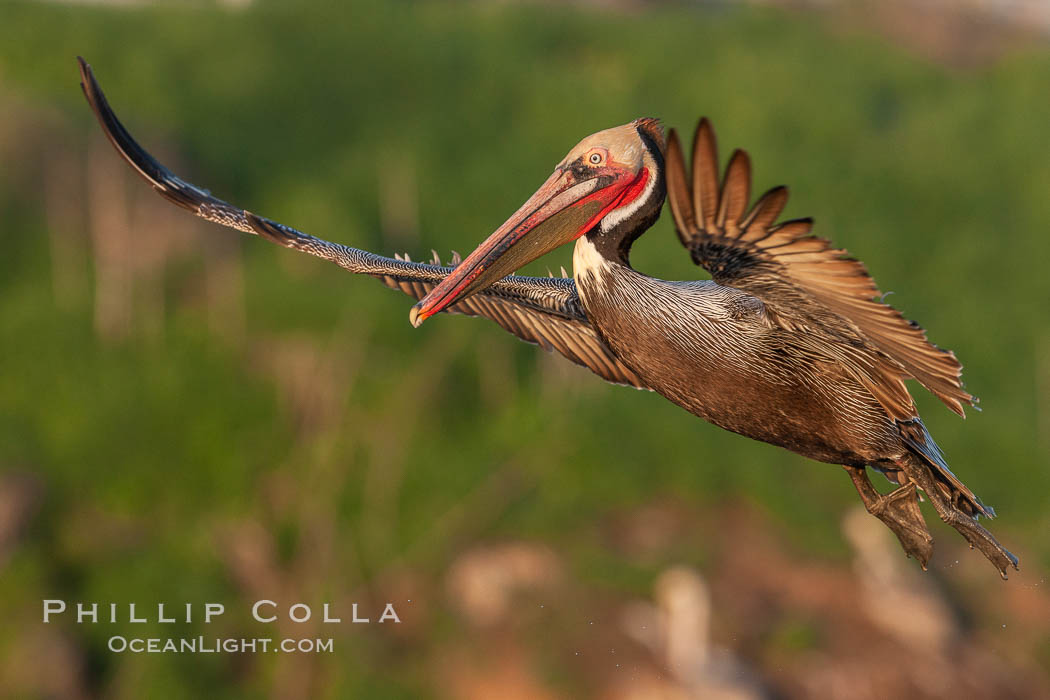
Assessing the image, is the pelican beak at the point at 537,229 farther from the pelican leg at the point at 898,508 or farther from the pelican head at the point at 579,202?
the pelican leg at the point at 898,508

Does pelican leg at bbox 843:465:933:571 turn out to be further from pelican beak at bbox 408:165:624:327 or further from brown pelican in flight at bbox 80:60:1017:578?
pelican beak at bbox 408:165:624:327

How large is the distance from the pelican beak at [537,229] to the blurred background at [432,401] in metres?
16.5

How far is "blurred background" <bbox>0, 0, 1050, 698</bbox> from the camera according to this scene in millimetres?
22609

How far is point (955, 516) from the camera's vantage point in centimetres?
529

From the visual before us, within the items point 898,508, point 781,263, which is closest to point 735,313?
point 781,263

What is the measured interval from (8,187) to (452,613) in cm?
1371

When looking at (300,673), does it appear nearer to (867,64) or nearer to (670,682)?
(670,682)

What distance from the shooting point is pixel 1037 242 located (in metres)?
35.3

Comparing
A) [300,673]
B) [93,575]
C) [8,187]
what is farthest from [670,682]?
[8,187]

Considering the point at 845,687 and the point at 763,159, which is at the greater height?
the point at 763,159

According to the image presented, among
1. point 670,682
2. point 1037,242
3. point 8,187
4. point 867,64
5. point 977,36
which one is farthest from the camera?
point 977,36

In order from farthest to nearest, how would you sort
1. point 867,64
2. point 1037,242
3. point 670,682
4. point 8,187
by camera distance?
point 867,64 < point 1037,242 < point 8,187 < point 670,682

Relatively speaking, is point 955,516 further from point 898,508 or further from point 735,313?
point 735,313

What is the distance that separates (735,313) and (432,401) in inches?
953
